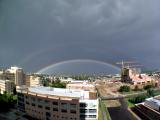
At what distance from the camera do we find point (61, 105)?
8602 mm

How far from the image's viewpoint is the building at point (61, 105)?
8.47 meters

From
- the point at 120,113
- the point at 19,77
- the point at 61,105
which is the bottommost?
the point at 120,113

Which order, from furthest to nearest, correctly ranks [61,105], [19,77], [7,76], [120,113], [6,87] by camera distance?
[7,76] < [19,77] < [6,87] < [120,113] < [61,105]

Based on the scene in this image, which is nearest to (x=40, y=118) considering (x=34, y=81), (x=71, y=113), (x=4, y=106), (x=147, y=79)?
(x=71, y=113)

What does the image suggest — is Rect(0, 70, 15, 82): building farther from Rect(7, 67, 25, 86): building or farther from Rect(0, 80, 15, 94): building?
Rect(0, 80, 15, 94): building

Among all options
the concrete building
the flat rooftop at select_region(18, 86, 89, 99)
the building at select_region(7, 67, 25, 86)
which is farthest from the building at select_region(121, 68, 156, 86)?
the flat rooftop at select_region(18, 86, 89, 99)

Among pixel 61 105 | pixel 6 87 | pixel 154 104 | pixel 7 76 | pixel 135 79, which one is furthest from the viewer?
pixel 135 79

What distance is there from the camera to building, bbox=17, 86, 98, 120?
27.8 feet

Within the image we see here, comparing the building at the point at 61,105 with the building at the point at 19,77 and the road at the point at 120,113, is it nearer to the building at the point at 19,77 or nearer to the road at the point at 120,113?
the road at the point at 120,113

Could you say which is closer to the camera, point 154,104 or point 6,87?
point 154,104

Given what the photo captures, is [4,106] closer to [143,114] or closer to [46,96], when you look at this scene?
[46,96]

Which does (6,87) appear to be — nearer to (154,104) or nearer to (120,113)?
(120,113)

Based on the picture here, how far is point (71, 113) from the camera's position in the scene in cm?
848

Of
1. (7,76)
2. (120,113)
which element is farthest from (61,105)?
(7,76)
